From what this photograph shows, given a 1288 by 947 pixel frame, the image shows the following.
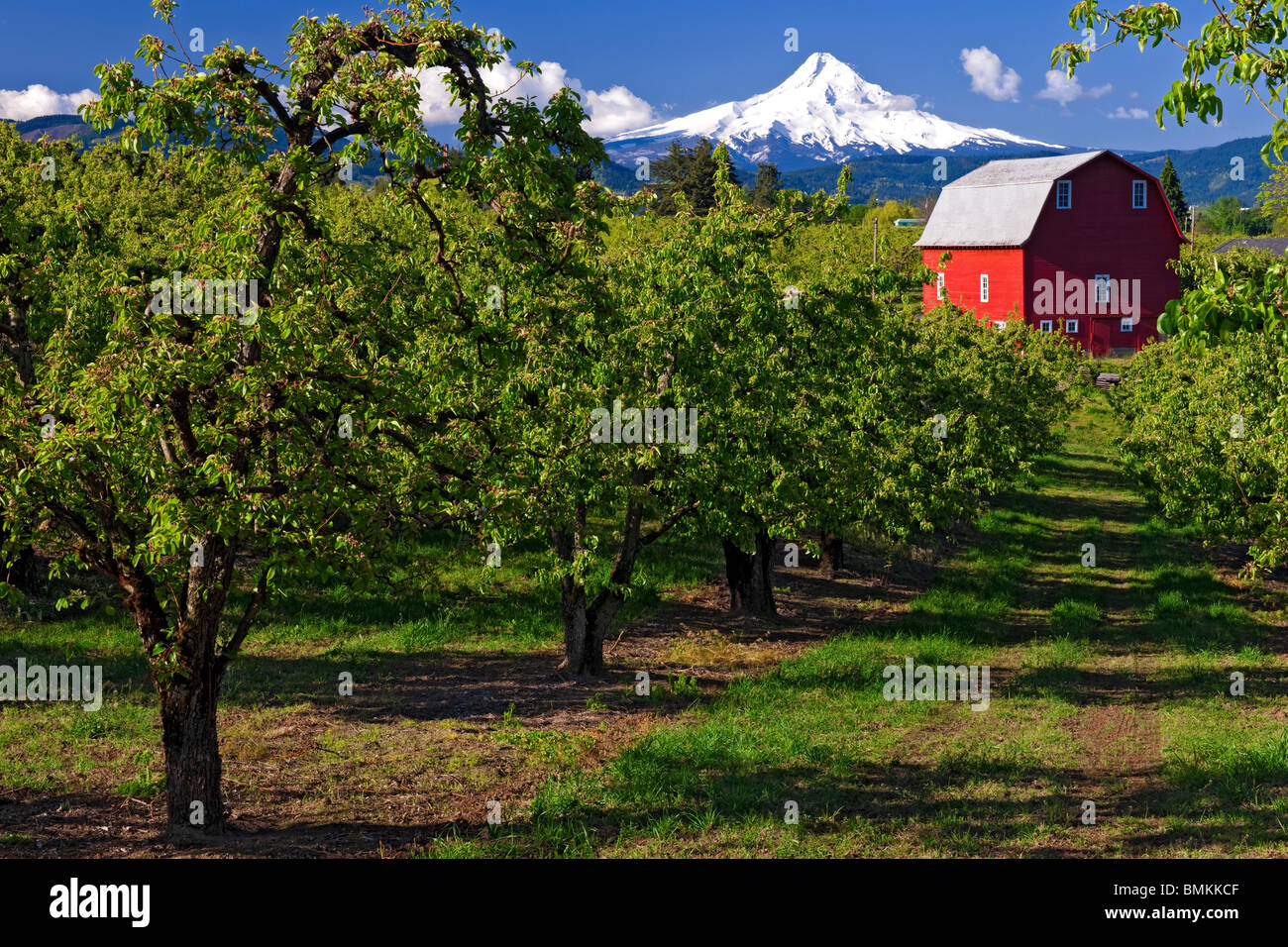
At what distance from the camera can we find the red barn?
74188mm

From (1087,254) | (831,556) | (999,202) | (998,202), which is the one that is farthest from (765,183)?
(831,556)

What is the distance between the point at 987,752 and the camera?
1549 centimetres

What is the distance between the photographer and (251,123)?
1068cm

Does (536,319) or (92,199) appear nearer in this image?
(536,319)

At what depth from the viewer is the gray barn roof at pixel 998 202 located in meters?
74.8

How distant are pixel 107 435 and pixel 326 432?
6.67 ft

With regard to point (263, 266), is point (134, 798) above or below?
below

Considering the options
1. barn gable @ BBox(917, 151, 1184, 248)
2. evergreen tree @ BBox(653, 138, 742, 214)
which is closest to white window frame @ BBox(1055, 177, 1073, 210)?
barn gable @ BBox(917, 151, 1184, 248)

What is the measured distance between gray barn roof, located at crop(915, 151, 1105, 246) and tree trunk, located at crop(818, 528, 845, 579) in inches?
1948

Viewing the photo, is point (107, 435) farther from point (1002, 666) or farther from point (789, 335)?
point (1002, 666)

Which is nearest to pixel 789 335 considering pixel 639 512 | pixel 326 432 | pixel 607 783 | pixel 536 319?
pixel 639 512

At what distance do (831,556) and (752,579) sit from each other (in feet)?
21.4

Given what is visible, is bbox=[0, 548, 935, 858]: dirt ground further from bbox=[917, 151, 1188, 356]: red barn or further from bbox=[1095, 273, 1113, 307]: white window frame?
bbox=[1095, 273, 1113, 307]: white window frame

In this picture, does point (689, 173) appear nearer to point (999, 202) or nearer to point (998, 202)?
point (998, 202)
